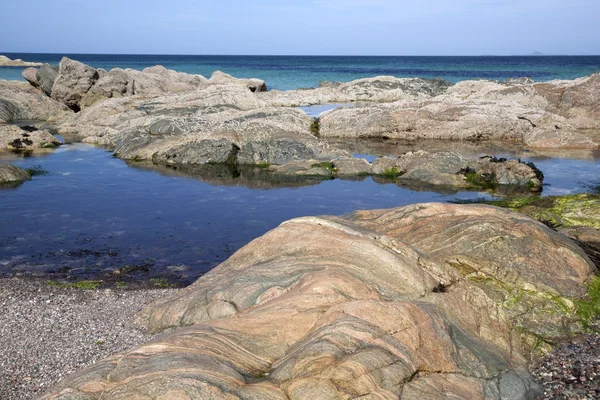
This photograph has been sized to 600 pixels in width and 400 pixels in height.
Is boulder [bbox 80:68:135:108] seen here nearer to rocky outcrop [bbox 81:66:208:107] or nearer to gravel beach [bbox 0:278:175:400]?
rocky outcrop [bbox 81:66:208:107]

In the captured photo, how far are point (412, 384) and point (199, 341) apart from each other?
11.6 ft

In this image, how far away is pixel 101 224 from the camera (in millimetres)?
23203

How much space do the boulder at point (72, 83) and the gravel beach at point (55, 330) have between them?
43.8 meters

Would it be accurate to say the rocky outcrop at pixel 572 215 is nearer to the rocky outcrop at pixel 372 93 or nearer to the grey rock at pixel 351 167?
the grey rock at pixel 351 167

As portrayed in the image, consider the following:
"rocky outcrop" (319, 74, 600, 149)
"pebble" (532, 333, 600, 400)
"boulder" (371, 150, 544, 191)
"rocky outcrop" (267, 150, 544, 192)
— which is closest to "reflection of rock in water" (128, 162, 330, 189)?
"rocky outcrop" (267, 150, 544, 192)

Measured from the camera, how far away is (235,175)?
32562 mm

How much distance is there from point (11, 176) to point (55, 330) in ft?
65.4

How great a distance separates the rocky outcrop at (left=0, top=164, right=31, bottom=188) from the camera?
29766mm

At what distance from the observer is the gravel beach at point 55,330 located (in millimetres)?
11398

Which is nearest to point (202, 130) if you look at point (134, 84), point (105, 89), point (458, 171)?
point (458, 171)

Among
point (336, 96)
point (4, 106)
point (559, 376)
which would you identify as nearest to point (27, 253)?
point (559, 376)

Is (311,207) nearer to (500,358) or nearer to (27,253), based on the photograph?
(27,253)

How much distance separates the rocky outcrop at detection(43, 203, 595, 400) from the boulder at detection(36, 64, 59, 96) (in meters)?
53.1

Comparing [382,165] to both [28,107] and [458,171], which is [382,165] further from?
[28,107]
